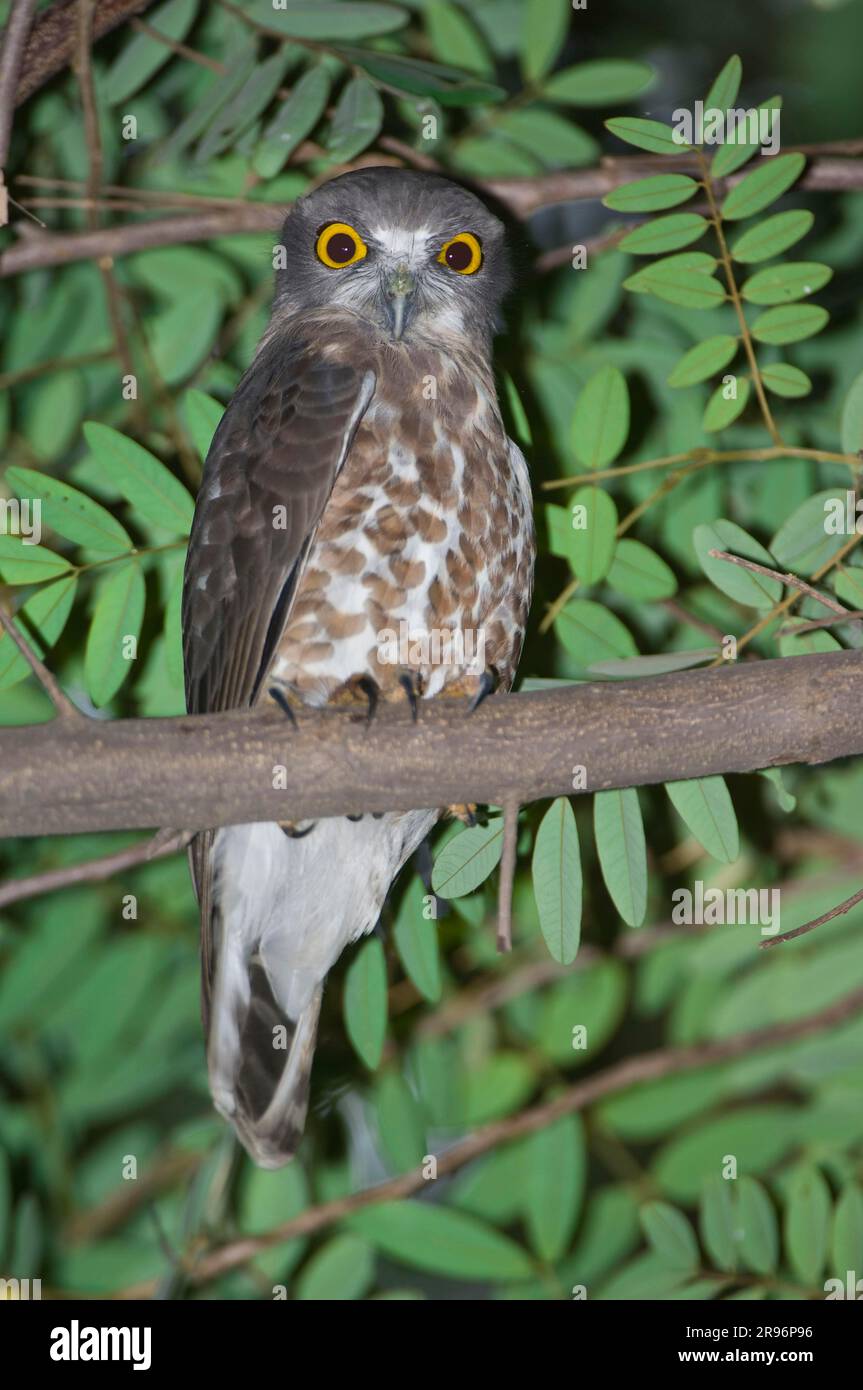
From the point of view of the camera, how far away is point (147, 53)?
2975 mm

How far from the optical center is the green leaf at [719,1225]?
2.68m

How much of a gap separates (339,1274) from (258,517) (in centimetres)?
170

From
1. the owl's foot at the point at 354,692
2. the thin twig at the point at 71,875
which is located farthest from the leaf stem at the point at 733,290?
the thin twig at the point at 71,875

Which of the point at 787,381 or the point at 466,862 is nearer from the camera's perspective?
the point at 466,862

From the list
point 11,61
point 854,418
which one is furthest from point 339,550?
point 11,61

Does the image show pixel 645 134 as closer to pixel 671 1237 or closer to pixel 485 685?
pixel 485 685

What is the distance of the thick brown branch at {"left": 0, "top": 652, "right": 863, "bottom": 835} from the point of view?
79.0 inches

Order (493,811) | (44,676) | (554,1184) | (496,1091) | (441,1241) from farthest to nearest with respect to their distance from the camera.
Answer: (496,1091) → (554,1184) → (441,1241) → (493,811) → (44,676)

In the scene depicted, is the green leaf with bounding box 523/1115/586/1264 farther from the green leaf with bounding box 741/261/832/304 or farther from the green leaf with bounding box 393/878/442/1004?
the green leaf with bounding box 741/261/832/304

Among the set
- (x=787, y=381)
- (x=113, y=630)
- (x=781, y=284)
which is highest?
(x=781, y=284)

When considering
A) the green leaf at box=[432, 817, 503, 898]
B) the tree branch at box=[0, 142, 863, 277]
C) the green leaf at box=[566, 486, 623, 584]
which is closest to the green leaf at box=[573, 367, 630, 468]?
the green leaf at box=[566, 486, 623, 584]
